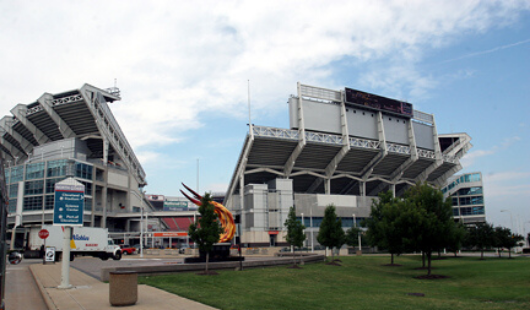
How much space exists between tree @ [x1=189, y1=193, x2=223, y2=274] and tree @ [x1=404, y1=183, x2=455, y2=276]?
45.4ft

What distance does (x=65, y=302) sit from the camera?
13445 millimetres

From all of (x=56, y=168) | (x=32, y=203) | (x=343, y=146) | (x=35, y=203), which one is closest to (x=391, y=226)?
(x=343, y=146)

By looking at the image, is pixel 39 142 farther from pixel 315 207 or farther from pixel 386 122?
pixel 386 122

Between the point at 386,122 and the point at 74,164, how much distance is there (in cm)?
6080

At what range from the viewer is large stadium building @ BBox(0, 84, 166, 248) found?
72.4m

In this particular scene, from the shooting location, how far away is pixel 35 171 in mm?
→ 73750

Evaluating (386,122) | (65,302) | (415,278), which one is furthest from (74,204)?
(386,122)

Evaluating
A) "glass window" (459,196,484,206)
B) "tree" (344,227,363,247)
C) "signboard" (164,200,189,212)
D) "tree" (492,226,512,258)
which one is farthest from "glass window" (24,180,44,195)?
"glass window" (459,196,484,206)

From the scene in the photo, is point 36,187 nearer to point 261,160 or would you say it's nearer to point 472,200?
point 261,160

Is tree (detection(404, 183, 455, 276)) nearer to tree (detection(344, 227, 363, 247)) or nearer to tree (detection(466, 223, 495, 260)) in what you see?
tree (detection(466, 223, 495, 260))

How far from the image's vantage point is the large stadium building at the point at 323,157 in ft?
244

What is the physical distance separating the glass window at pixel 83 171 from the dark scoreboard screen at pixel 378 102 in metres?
50.5

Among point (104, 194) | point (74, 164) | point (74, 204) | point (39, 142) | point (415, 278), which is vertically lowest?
point (415, 278)

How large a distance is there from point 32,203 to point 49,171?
21.3ft
